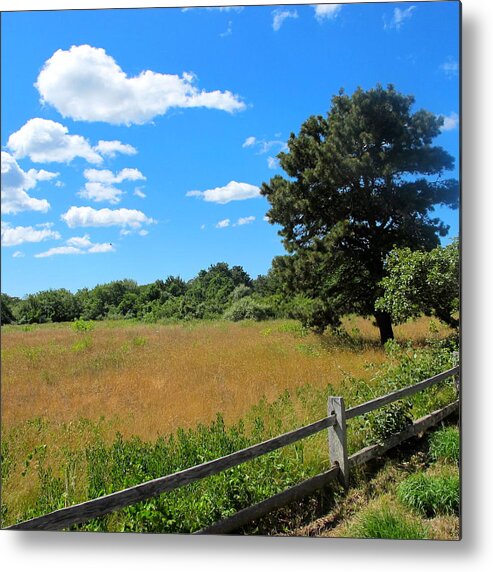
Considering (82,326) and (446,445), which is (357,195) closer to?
(446,445)

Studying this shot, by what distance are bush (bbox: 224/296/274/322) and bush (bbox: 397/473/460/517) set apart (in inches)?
81.4

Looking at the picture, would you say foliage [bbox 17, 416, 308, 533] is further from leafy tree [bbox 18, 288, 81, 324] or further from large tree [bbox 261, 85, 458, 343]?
large tree [bbox 261, 85, 458, 343]

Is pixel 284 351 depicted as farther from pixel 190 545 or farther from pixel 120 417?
pixel 190 545

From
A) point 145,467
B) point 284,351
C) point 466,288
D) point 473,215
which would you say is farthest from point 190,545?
point 473,215

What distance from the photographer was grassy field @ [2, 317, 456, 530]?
3777 millimetres

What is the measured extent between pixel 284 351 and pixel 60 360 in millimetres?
2245

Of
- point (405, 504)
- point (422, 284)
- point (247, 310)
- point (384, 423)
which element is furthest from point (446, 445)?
point (247, 310)

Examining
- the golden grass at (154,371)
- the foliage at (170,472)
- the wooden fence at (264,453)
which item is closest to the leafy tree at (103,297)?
the golden grass at (154,371)

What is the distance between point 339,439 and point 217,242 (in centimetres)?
183

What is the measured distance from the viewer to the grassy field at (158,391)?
3.78 meters

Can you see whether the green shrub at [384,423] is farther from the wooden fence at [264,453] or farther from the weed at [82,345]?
the weed at [82,345]

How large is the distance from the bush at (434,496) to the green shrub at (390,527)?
0.13m

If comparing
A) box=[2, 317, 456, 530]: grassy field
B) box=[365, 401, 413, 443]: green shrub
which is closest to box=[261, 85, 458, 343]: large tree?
box=[2, 317, 456, 530]: grassy field

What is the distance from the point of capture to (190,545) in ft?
→ 11.4
